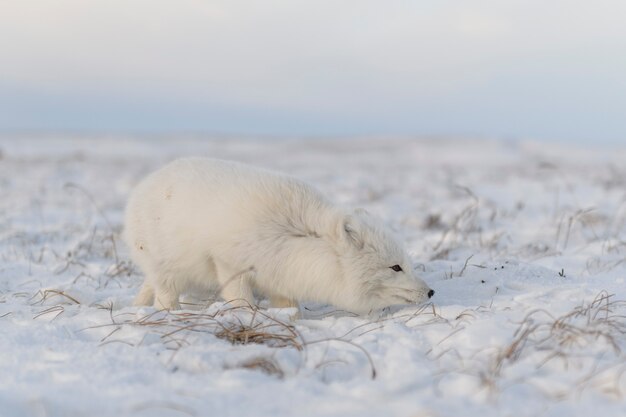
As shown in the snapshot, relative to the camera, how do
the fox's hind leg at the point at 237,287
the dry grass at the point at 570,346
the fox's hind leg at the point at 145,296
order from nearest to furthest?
1. the dry grass at the point at 570,346
2. the fox's hind leg at the point at 237,287
3. the fox's hind leg at the point at 145,296

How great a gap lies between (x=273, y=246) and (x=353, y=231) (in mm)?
523

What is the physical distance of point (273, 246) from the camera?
4.09 m

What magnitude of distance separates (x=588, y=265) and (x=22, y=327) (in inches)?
170

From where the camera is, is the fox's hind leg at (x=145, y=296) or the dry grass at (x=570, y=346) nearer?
the dry grass at (x=570, y=346)

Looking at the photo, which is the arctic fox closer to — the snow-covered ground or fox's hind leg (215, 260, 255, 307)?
fox's hind leg (215, 260, 255, 307)

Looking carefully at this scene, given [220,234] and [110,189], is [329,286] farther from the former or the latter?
[110,189]

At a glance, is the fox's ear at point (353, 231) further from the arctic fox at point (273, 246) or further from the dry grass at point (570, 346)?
the dry grass at point (570, 346)

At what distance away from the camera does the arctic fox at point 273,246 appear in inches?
160

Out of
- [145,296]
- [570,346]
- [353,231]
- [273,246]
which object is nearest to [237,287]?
[273,246]

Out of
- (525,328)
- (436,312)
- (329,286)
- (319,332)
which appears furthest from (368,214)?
(525,328)

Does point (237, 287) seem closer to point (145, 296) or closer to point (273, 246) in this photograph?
point (273, 246)

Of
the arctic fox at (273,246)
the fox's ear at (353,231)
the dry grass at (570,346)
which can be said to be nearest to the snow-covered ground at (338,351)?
the dry grass at (570,346)

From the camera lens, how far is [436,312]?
379cm

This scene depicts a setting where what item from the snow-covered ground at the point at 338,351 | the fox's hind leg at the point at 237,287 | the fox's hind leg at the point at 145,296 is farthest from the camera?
the fox's hind leg at the point at 145,296
